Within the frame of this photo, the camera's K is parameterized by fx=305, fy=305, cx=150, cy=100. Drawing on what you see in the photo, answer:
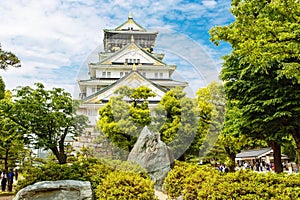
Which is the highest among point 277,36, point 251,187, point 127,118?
point 277,36

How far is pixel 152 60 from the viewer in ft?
86.9

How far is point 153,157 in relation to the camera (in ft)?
35.2

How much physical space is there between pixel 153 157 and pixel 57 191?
409 cm

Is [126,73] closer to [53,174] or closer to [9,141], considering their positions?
[9,141]

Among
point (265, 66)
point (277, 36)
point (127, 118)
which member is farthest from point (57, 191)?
point (127, 118)

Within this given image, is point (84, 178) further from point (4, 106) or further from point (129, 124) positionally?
point (129, 124)

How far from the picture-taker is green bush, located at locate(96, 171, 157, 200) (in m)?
6.57

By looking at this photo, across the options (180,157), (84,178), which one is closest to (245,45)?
(84,178)

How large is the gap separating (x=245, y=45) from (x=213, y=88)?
319 inches

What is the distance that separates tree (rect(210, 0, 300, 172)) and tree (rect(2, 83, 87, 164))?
5968 mm

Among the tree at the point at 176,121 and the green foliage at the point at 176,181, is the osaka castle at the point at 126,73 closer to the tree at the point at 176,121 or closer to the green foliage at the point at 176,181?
the tree at the point at 176,121

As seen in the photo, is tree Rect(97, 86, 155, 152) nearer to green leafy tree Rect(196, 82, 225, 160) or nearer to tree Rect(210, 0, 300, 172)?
green leafy tree Rect(196, 82, 225, 160)

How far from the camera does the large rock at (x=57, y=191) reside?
23.8ft

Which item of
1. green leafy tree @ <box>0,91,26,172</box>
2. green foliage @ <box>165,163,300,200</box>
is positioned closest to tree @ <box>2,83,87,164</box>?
green leafy tree @ <box>0,91,26,172</box>
